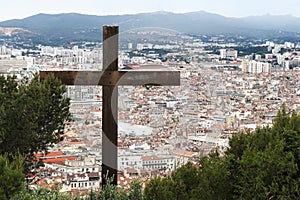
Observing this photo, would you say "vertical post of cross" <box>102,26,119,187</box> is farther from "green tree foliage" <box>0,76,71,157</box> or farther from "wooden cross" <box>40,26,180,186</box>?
"green tree foliage" <box>0,76,71,157</box>

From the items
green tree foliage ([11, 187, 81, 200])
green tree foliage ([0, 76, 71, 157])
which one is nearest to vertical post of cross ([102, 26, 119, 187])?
green tree foliage ([0, 76, 71, 157])

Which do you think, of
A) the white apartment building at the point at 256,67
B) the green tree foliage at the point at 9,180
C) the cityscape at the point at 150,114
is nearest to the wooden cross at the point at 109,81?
the cityscape at the point at 150,114

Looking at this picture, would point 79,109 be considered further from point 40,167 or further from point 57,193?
point 57,193

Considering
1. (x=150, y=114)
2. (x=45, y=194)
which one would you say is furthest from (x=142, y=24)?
(x=45, y=194)

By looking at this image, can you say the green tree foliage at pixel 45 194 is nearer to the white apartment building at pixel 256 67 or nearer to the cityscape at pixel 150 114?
the cityscape at pixel 150 114

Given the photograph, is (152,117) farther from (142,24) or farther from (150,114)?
(142,24)
